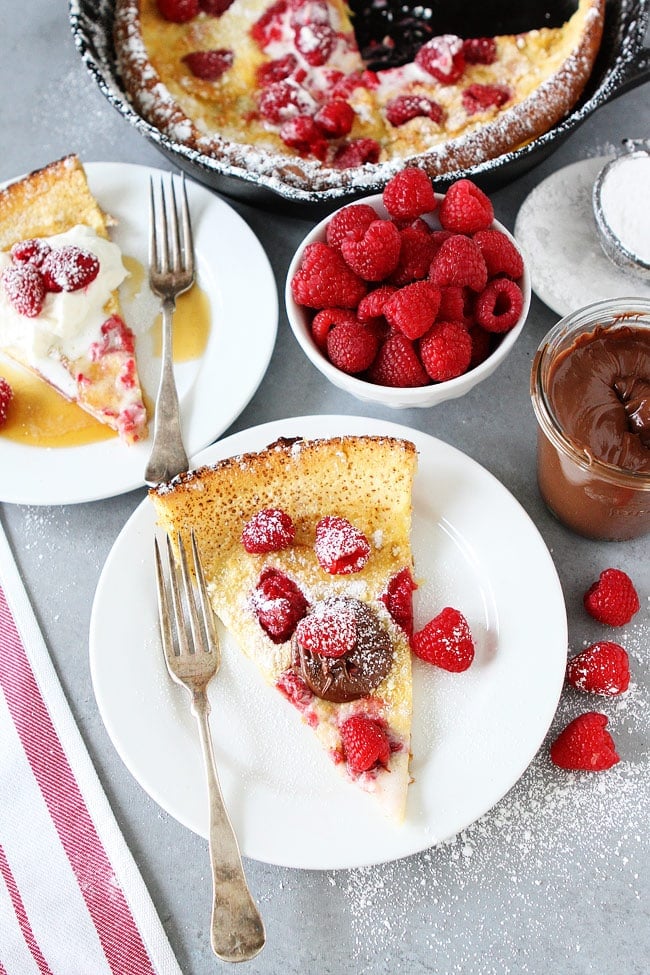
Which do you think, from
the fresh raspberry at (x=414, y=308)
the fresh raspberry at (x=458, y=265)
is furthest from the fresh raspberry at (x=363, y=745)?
the fresh raspberry at (x=458, y=265)

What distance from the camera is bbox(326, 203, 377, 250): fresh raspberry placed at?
67.8 inches

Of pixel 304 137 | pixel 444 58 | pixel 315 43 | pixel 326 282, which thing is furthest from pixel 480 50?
pixel 326 282

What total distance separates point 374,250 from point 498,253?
0.81 ft

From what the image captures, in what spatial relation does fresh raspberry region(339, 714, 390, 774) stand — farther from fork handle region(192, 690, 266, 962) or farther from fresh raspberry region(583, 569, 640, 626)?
fresh raspberry region(583, 569, 640, 626)

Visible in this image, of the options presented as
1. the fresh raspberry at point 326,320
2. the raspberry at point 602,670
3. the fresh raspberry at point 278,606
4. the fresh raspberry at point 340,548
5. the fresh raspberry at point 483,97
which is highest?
the fresh raspberry at point 483,97

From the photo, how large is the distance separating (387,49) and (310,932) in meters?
2.05

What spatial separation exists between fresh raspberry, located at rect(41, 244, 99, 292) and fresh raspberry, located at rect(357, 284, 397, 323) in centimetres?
65

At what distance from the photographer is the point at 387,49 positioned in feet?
7.54

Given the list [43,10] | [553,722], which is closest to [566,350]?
[553,722]

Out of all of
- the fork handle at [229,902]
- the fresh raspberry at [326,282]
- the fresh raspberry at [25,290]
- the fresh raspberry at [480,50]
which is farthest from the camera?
the fresh raspberry at [480,50]

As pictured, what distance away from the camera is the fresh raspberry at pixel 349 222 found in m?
1.72

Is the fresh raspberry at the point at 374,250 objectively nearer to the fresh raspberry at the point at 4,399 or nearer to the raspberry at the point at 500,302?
the raspberry at the point at 500,302

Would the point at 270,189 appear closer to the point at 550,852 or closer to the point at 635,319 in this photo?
the point at 635,319

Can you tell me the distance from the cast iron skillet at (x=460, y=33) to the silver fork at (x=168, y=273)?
10cm
